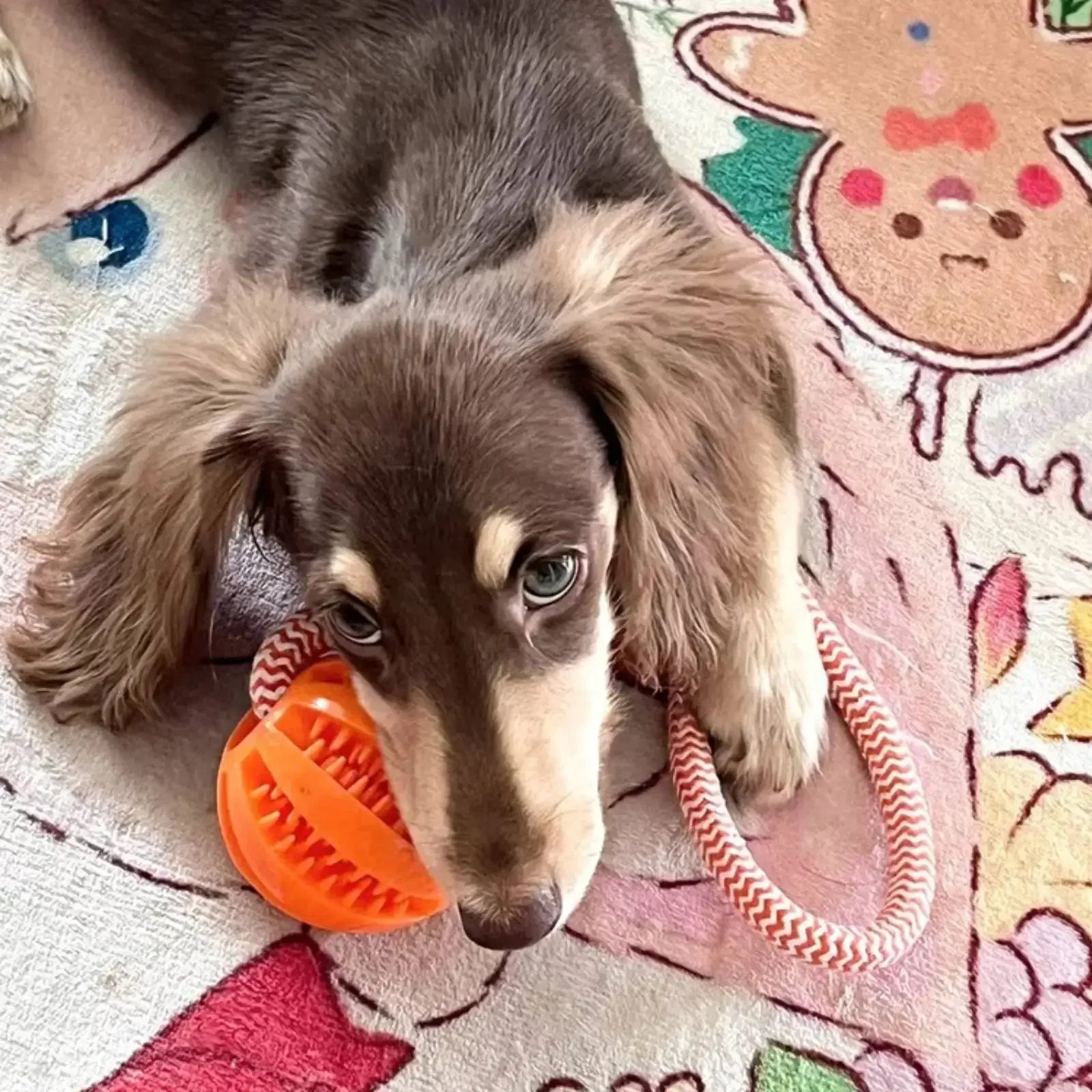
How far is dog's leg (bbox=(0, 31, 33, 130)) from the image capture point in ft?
6.51

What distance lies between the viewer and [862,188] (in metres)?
2.02

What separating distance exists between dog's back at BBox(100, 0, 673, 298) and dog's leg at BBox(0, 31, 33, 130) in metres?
0.27

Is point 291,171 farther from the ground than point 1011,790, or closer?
farther from the ground

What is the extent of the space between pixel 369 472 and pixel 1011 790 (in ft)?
2.60

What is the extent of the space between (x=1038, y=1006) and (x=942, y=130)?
3.75 feet

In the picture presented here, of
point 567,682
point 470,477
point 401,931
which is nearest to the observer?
point 470,477

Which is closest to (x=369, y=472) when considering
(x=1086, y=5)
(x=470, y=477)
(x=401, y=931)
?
(x=470, y=477)

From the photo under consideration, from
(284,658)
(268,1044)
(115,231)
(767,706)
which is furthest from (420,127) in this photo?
(268,1044)

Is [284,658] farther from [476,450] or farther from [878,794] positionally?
[878,794]

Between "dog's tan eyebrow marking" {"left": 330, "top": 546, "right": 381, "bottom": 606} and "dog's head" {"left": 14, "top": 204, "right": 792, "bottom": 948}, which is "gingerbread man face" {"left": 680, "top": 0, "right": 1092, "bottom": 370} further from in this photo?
"dog's tan eyebrow marking" {"left": 330, "top": 546, "right": 381, "bottom": 606}

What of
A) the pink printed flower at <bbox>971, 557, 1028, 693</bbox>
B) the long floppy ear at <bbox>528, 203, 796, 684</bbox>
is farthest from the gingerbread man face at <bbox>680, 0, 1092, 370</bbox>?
the long floppy ear at <bbox>528, 203, 796, 684</bbox>

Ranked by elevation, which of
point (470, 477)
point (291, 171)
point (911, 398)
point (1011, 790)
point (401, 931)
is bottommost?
point (401, 931)

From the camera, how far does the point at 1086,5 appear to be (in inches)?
85.9

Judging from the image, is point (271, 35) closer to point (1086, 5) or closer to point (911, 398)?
point (911, 398)
